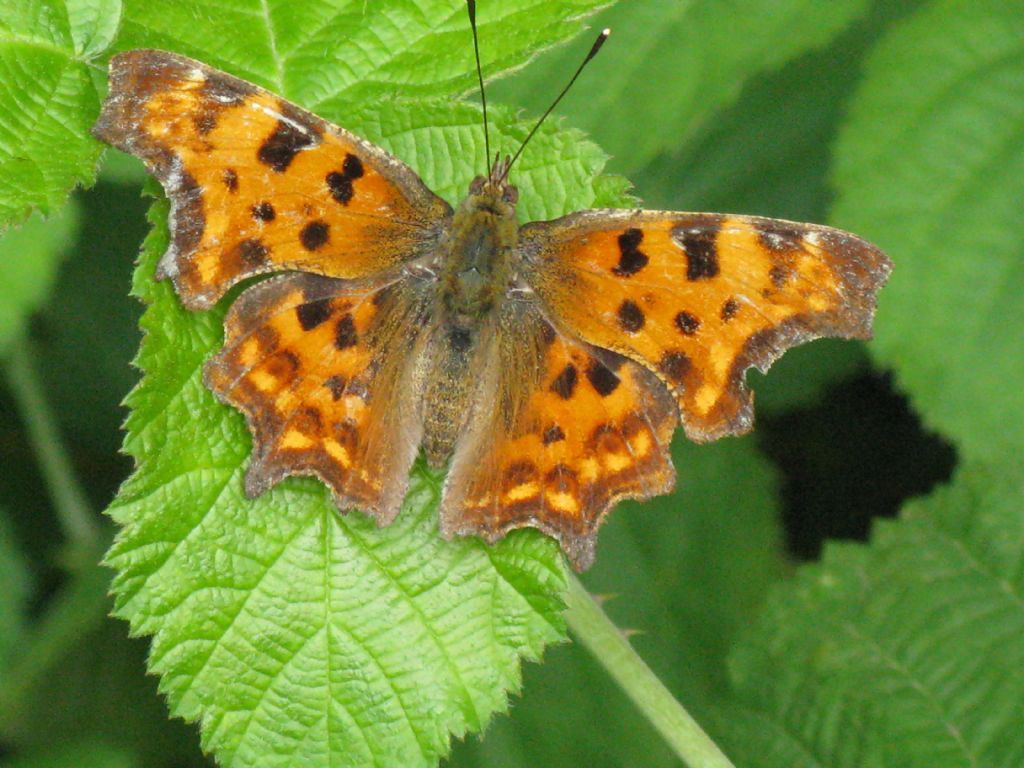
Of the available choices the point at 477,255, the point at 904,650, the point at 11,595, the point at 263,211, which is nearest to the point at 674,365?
the point at 477,255

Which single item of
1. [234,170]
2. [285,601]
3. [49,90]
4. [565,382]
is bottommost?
[285,601]

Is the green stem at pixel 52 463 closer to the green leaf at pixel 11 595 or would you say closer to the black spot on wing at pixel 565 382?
the green leaf at pixel 11 595

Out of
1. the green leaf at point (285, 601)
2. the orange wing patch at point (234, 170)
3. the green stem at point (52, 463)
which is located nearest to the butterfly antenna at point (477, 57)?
the orange wing patch at point (234, 170)

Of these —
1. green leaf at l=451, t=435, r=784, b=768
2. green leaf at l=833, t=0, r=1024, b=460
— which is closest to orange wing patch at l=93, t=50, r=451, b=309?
green leaf at l=833, t=0, r=1024, b=460

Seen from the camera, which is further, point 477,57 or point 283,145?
point 477,57

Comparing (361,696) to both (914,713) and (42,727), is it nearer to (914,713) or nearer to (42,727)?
(914,713)

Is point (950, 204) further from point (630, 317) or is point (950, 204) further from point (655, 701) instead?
point (655, 701)

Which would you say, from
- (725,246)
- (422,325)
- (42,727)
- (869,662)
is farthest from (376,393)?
(42,727)
